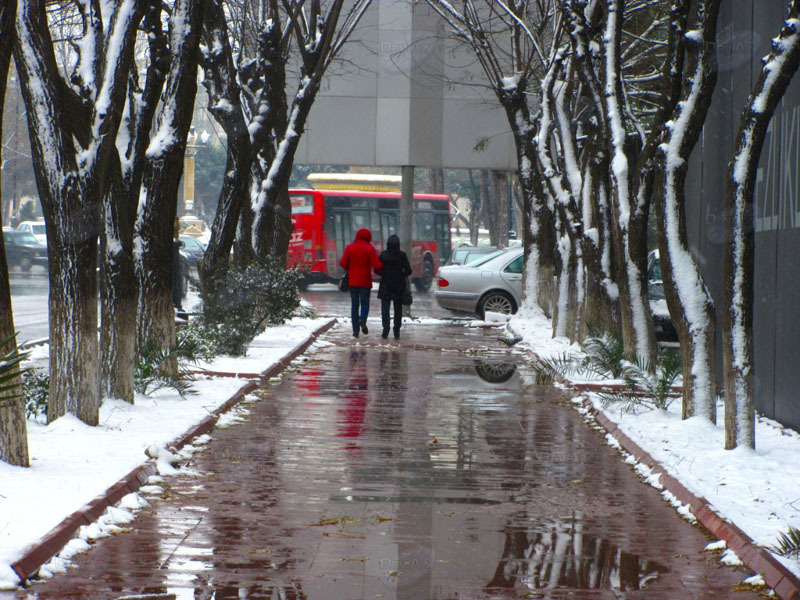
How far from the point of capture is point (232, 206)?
695 inches

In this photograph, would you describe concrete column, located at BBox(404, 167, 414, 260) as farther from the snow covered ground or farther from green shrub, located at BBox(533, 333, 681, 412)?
the snow covered ground

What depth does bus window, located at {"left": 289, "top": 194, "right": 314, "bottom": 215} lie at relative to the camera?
144 feet

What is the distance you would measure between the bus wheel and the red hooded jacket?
908 inches

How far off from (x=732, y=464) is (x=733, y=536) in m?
2.36

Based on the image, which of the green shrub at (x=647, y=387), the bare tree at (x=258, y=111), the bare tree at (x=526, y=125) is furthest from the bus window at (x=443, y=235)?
the green shrub at (x=647, y=387)

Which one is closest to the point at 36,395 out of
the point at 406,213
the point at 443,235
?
the point at 406,213

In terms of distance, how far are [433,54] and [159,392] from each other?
22152 millimetres

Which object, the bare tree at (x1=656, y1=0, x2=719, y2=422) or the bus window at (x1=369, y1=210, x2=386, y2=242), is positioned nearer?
the bare tree at (x1=656, y1=0, x2=719, y2=422)

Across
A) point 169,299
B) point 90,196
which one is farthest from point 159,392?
point 90,196

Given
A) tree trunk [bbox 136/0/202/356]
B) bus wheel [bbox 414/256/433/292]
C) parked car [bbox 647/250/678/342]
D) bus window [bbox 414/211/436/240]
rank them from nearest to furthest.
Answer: tree trunk [bbox 136/0/202/356] < parked car [bbox 647/250/678/342] < bus wheel [bbox 414/256/433/292] < bus window [bbox 414/211/436/240]

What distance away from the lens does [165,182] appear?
39.8ft

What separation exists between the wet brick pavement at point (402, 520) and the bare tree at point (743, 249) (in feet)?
3.49

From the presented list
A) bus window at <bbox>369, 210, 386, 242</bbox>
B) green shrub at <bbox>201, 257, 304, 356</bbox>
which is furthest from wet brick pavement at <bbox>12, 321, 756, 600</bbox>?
bus window at <bbox>369, 210, 386, 242</bbox>

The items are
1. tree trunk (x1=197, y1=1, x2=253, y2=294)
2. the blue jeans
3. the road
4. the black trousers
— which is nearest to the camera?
tree trunk (x1=197, y1=1, x2=253, y2=294)
